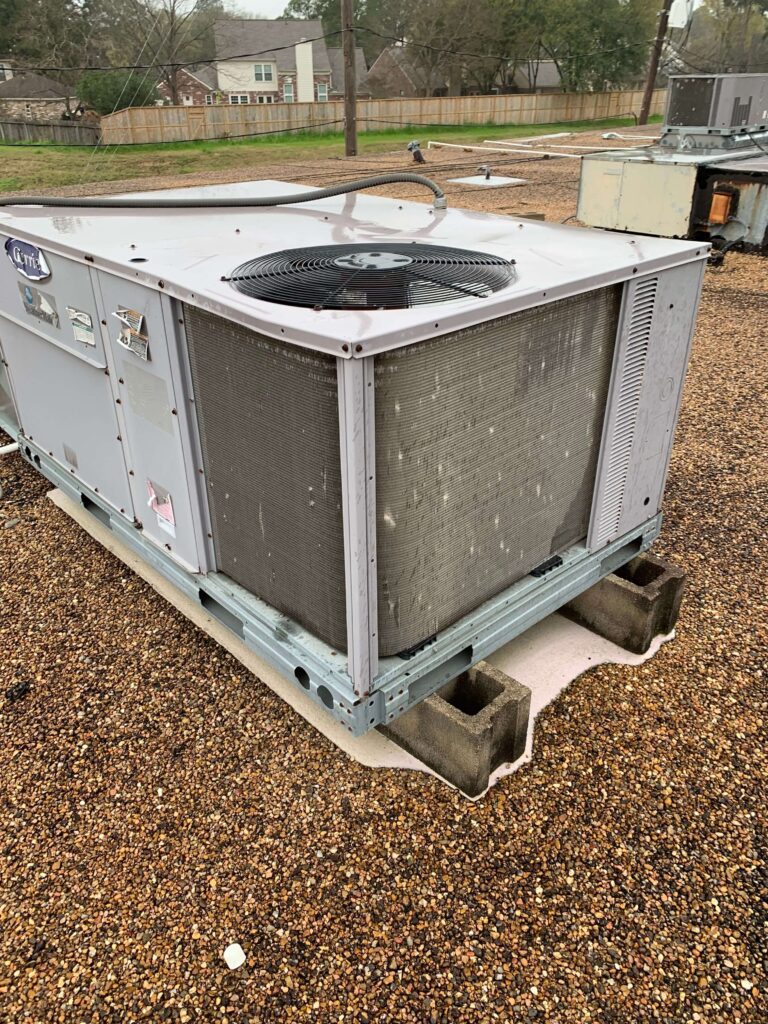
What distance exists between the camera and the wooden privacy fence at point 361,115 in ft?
86.9

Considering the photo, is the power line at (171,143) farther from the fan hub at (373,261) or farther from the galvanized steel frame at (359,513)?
the galvanized steel frame at (359,513)

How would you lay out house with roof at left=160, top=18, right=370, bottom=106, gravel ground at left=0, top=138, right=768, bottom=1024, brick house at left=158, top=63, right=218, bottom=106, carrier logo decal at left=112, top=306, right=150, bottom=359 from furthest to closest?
brick house at left=158, top=63, right=218, bottom=106
house with roof at left=160, top=18, right=370, bottom=106
carrier logo decal at left=112, top=306, right=150, bottom=359
gravel ground at left=0, top=138, right=768, bottom=1024

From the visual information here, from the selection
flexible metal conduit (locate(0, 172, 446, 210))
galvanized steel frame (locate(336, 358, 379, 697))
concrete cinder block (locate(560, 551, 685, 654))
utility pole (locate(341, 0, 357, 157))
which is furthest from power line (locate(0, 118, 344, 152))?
galvanized steel frame (locate(336, 358, 379, 697))

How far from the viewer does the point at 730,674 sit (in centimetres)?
311

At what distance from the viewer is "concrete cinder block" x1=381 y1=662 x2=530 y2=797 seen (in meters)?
2.46

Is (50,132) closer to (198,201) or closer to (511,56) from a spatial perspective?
(511,56)

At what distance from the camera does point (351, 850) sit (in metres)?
2.36

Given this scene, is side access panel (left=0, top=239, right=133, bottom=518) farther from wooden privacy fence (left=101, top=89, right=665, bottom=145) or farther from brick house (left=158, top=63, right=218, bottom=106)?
brick house (left=158, top=63, right=218, bottom=106)

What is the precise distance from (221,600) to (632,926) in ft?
5.45

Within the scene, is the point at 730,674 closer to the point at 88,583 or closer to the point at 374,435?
the point at 374,435

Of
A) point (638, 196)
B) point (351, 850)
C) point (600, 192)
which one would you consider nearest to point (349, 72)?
point (600, 192)

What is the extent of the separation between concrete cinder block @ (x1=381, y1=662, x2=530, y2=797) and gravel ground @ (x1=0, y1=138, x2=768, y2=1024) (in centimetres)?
11

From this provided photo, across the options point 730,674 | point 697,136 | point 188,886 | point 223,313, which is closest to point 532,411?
point 223,313

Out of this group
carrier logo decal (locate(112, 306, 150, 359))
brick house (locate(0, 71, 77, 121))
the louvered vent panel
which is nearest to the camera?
carrier logo decal (locate(112, 306, 150, 359))
